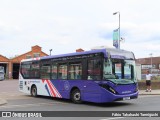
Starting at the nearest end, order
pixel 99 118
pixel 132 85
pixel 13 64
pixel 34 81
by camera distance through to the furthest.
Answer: pixel 99 118
pixel 132 85
pixel 34 81
pixel 13 64

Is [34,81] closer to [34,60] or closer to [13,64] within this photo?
[34,60]

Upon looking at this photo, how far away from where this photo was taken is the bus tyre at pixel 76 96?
63.6 ft

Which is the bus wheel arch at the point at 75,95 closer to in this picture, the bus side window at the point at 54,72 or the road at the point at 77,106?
the road at the point at 77,106

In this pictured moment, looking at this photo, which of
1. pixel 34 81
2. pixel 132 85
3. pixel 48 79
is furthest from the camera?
pixel 34 81

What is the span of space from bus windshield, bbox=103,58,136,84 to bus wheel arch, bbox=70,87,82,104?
255cm

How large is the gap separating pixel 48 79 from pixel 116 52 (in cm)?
591

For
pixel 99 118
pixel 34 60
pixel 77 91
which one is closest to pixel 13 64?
pixel 34 60

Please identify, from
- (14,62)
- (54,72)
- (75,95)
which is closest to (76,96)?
(75,95)

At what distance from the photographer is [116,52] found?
1845 centimetres

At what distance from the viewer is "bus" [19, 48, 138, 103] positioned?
57.7 feet

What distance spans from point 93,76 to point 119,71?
1426mm

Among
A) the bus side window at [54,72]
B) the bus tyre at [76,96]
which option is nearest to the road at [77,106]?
the bus tyre at [76,96]

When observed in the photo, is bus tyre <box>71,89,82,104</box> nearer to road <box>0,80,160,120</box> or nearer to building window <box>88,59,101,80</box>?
road <box>0,80,160,120</box>

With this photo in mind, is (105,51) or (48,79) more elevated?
(105,51)
